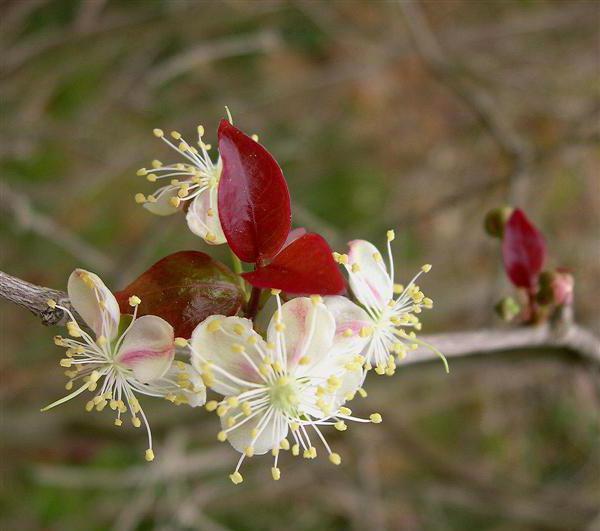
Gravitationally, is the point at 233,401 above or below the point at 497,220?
below

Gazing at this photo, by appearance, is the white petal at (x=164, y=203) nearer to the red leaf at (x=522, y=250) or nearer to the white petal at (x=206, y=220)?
the white petal at (x=206, y=220)

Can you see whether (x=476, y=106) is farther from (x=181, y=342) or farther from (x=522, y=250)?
(x=181, y=342)

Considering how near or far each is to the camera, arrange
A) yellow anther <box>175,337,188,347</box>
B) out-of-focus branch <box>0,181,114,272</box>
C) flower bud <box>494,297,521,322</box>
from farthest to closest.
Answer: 1. out-of-focus branch <box>0,181,114,272</box>
2. flower bud <box>494,297,521,322</box>
3. yellow anther <box>175,337,188,347</box>

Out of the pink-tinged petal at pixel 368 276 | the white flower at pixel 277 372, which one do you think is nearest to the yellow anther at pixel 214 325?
the white flower at pixel 277 372

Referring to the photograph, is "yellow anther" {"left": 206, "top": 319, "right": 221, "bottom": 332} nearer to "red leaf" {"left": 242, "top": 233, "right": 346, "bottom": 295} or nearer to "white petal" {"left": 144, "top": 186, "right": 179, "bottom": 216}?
"red leaf" {"left": 242, "top": 233, "right": 346, "bottom": 295}

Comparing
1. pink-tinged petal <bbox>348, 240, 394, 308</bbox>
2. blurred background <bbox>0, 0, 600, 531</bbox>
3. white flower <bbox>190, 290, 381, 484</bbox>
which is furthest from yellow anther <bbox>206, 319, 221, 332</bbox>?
blurred background <bbox>0, 0, 600, 531</bbox>

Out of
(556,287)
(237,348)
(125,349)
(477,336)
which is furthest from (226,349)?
(556,287)
